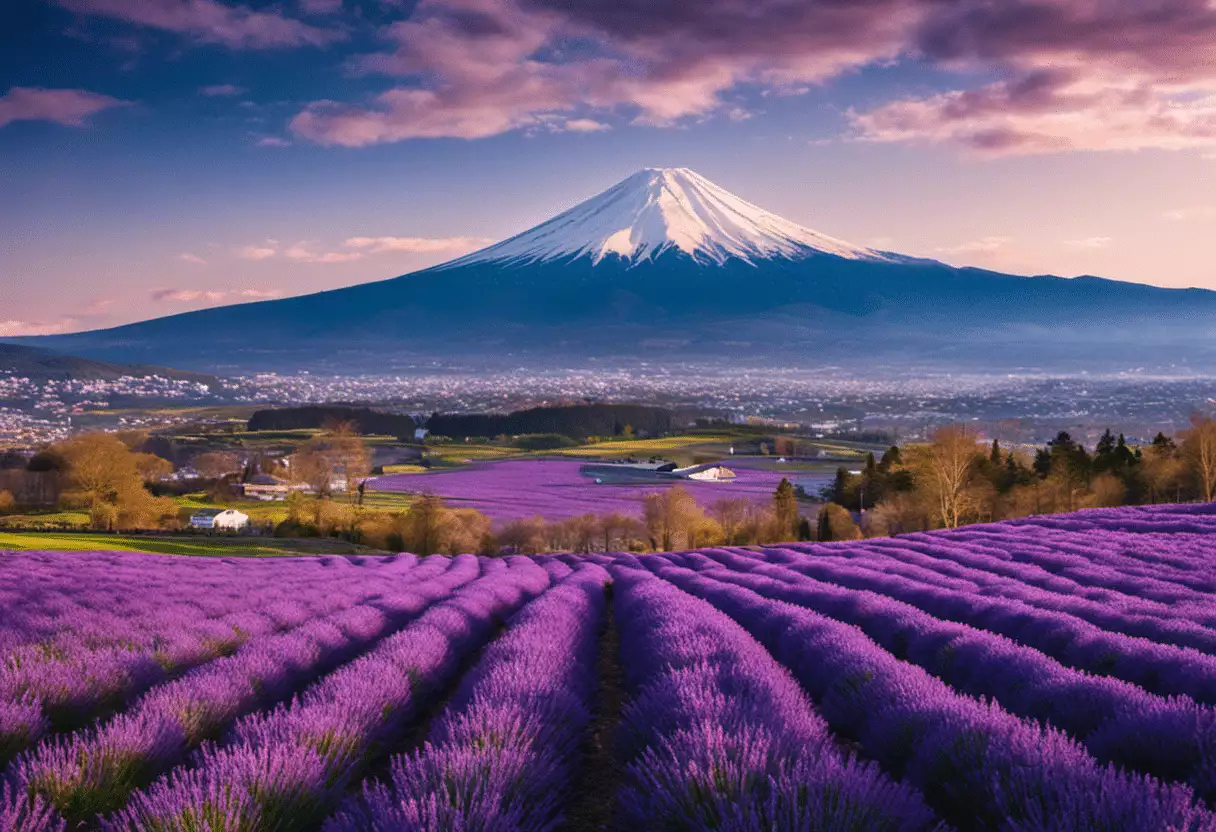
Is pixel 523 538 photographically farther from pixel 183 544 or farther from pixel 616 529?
pixel 183 544

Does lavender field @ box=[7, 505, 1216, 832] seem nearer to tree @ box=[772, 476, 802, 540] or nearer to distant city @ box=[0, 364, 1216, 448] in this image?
tree @ box=[772, 476, 802, 540]

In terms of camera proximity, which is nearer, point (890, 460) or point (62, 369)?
point (890, 460)

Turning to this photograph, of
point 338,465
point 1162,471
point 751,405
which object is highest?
point 1162,471

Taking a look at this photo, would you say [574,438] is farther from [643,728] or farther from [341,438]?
[643,728]

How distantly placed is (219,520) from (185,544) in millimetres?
13184

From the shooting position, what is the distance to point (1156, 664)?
19.9ft

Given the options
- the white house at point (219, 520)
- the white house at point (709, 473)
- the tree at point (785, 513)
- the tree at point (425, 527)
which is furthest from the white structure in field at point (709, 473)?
the white house at point (219, 520)

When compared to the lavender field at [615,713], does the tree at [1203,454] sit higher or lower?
lower

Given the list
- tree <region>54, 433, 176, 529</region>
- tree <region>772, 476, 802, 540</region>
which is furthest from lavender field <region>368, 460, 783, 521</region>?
tree <region>54, 433, 176, 529</region>

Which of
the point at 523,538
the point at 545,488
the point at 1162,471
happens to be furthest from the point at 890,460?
the point at 545,488

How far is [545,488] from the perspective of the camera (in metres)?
59.5

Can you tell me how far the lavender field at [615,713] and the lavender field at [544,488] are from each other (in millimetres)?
37176

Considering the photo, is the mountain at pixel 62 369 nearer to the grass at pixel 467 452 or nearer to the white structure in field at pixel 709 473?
the grass at pixel 467 452

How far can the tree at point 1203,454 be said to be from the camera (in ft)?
127
